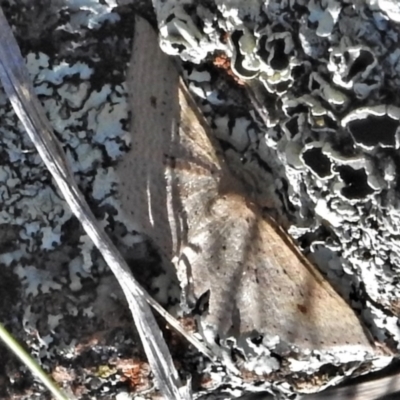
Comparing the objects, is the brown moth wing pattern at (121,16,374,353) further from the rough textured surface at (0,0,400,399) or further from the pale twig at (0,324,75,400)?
the pale twig at (0,324,75,400)

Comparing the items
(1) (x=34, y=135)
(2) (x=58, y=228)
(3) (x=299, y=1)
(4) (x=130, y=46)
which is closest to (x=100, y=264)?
(2) (x=58, y=228)

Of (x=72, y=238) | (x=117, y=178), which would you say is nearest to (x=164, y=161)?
(x=117, y=178)

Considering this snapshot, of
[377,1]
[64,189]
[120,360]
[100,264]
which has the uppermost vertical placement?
[377,1]

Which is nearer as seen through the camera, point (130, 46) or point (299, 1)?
point (299, 1)

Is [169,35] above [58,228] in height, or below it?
above

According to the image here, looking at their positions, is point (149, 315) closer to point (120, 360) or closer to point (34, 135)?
point (120, 360)

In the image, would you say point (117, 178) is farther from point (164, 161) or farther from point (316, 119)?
point (316, 119)

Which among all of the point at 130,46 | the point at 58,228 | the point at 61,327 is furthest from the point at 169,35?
the point at 61,327

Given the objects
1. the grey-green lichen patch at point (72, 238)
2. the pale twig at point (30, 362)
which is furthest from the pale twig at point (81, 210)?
the pale twig at point (30, 362)
